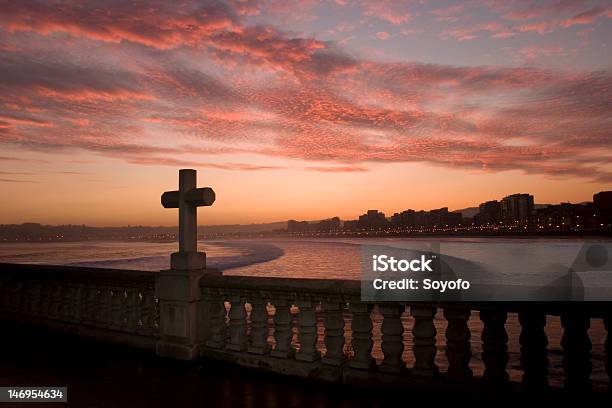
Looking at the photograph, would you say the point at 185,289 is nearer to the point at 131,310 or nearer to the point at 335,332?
the point at 131,310

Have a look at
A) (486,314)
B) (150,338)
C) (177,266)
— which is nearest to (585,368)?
(486,314)

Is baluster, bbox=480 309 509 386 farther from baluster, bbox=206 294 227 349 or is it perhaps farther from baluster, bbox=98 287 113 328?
baluster, bbox=98 287 113 328

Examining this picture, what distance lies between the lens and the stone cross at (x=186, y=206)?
7328 millimetres

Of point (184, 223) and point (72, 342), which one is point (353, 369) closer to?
point (184, 223)

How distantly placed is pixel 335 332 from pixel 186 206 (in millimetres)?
3075

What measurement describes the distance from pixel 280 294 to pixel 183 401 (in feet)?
5.54

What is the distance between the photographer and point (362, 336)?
18.5 ft

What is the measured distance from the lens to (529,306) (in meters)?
4.50

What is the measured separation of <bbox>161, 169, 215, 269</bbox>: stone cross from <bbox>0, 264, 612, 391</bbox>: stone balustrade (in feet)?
1.44

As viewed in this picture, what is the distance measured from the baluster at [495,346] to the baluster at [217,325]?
3.67 m

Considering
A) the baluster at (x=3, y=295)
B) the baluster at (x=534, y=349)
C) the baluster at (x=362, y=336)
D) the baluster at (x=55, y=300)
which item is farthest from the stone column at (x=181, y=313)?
the baluster at (x=3, y=295)

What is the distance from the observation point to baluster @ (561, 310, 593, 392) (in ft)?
14.0

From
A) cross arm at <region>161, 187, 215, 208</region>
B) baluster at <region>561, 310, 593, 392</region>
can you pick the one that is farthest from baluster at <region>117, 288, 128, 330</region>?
baluster at <region>561, 310, 593, 392</region>

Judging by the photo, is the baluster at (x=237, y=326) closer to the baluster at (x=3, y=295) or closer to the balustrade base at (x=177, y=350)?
the balustrade base at (x=177, y=350)
